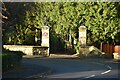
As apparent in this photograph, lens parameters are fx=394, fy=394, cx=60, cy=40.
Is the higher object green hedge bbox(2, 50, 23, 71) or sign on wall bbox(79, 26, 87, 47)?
sign on wall bbox(79, 26, 87, 47)

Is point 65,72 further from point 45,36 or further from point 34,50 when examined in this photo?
point 34,50

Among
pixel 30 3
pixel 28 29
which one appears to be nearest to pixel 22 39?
pixel 28 29

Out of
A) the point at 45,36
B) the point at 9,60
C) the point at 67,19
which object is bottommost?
the point at 9,60

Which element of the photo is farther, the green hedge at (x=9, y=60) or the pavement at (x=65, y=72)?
the green hedge at (x=9, y=60)

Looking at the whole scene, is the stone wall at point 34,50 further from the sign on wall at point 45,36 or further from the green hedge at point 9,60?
the green hedge at point 9,60

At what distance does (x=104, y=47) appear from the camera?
4609cm

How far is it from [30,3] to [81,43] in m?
8.67

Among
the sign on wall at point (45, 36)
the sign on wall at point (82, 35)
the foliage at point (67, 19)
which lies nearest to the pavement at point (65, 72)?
the foliage at point (67, 19)

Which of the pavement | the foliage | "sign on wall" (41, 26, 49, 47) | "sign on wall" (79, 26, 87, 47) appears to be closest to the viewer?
the pavement

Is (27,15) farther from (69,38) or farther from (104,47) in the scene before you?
(104,47)

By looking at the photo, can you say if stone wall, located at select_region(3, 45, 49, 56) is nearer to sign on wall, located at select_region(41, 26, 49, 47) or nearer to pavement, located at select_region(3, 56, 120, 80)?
sign on wall, located at select_region(41, 26, 49, 47)

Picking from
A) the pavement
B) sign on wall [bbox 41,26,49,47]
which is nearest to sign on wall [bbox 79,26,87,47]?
sign on wall [bbox 41,26,49,47]

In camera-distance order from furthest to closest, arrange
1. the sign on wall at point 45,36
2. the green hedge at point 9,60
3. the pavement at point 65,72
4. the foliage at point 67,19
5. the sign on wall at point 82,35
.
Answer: the sign on wall at point 45,36 → the sign on wall at point 82,35 → the foliage at point 67,19 → the green hedge at point 9,60 → the pavement at point 65,72

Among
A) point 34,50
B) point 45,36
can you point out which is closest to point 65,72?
point 45,36
